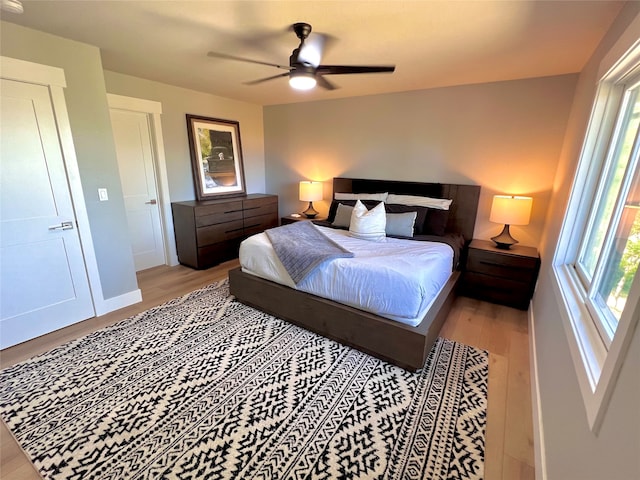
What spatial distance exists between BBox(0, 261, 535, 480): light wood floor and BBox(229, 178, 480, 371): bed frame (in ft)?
1.16

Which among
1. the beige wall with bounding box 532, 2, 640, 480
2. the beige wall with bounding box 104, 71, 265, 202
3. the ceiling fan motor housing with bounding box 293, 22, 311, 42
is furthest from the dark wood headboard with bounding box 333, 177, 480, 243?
the beige wall with bounding box 104, 71, 265, 202

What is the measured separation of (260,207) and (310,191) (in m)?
0.87

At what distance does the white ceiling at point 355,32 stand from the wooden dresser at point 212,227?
5.33 feet

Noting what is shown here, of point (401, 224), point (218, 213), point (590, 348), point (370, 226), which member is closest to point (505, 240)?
point (401, 224)

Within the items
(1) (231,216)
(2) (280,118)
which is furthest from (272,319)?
(2) (280,118)

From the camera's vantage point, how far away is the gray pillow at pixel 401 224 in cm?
315

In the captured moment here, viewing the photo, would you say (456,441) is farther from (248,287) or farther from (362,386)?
(248,287)

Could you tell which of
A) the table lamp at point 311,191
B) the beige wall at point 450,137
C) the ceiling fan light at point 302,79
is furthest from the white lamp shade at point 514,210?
the table lamp at point 311,191

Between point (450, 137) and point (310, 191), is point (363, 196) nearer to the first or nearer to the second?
point (310, 191)

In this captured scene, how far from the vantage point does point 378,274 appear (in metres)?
2.10

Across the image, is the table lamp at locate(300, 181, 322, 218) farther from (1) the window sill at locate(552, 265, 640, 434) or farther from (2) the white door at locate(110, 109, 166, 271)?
(1) the window sill at locate(552, 265, 640, 434)

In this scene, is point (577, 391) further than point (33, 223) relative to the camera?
No

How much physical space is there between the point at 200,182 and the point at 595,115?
4243mm

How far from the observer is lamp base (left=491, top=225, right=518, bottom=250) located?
306 cm
